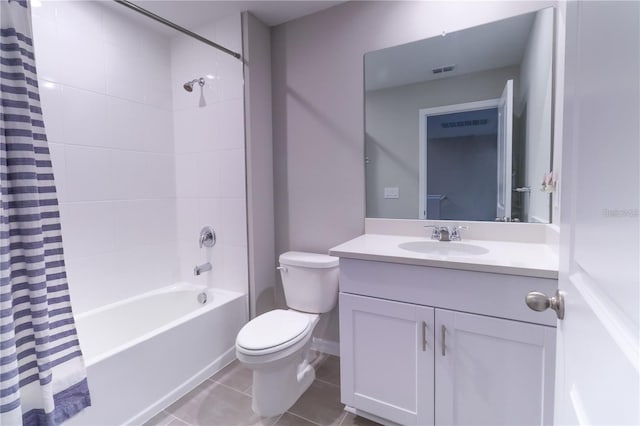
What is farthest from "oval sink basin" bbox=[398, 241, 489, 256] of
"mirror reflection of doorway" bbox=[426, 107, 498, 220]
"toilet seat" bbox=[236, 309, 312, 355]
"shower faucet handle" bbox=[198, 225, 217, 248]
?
"shower faucet handle" bbox=[198, 225, 217, 248]

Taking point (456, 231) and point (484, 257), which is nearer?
point (484, 257)

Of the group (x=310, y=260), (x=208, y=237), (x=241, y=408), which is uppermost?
(x=208, y=237)

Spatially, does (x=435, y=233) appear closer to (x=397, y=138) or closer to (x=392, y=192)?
(x=392, y=192)

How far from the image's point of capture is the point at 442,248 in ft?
5.38

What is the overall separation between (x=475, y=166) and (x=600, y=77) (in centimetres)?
125

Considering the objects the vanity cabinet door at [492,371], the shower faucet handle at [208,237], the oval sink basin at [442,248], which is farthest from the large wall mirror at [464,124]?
the shower faucet handle at [208,237]

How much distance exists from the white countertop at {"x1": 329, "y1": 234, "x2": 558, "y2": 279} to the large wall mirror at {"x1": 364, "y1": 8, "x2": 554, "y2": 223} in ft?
0.69

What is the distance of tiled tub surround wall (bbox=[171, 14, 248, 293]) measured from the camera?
7.10 feet

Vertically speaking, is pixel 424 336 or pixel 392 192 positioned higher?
pixel 392 192

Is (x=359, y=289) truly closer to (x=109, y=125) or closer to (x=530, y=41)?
(x=530, y=41)

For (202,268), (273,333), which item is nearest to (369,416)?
(273,333)

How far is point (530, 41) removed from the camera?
1528 millimetres

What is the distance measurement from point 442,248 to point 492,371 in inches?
24.7

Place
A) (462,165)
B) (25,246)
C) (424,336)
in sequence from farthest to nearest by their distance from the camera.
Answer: (462,165)
(424,336)
(25,246)
